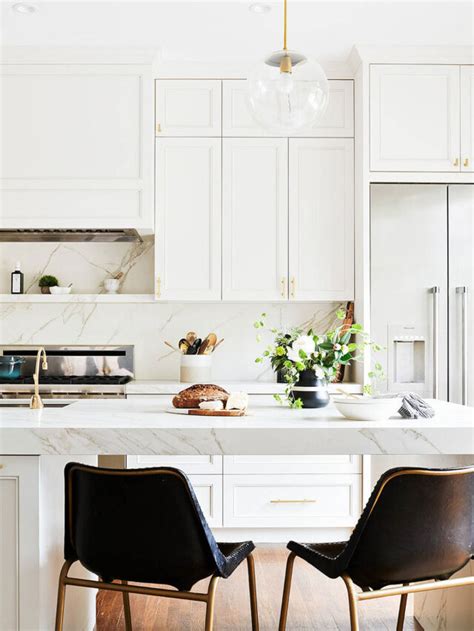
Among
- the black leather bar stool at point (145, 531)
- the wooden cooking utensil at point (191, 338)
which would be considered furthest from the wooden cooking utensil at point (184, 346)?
the black leather bar stool at point (145, 531)

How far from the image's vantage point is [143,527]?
1.79 meters

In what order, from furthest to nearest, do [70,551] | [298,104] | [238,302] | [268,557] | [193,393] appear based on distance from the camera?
[238,302] → [268,557] → [193,393] → [298,104] → [70,551]

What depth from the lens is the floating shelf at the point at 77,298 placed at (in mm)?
→ 4281

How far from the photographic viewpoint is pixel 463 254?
392 centimetres

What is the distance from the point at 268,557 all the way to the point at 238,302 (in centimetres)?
154

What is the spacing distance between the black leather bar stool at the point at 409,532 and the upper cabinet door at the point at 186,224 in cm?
248

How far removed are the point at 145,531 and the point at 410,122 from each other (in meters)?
3.00

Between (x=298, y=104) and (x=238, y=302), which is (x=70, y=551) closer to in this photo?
(x=298, y=104)

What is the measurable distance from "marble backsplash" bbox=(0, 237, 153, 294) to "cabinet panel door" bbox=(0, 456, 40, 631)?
254 centimetres

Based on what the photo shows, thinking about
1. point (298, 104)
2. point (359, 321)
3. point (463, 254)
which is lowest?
point (359, 321)

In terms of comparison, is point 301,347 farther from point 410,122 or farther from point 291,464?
point 410,122

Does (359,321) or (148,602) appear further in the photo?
(359,321)

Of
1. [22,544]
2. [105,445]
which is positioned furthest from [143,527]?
[22,544]

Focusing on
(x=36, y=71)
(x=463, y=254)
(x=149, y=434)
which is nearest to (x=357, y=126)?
(x=463, y=254)
